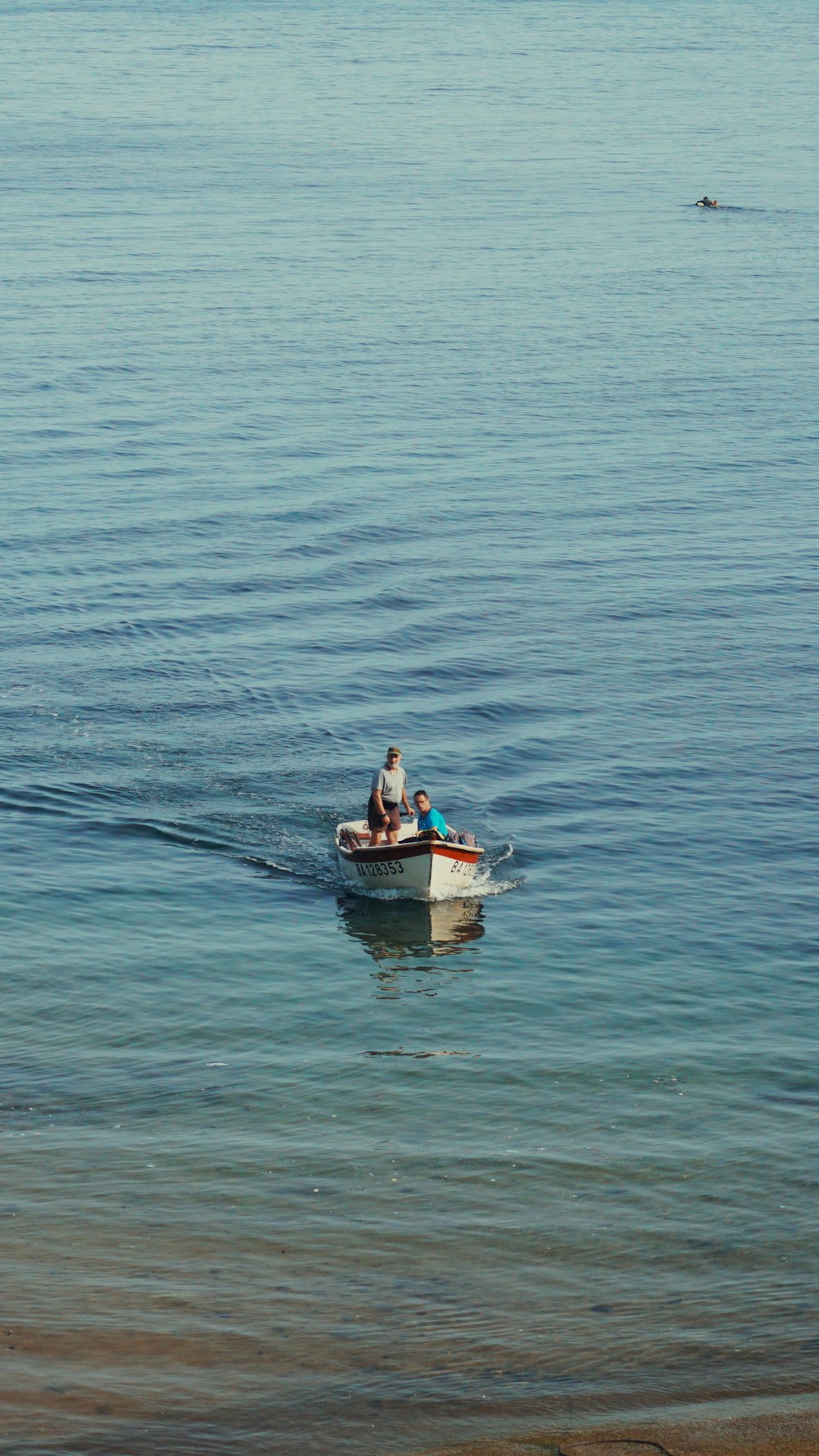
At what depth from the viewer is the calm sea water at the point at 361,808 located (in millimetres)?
14984

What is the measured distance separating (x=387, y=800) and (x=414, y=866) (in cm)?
173

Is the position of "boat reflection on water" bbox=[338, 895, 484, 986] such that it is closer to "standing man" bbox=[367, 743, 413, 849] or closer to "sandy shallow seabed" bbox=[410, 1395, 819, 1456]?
"standing man" bbox=[367, 743, 413, 849]

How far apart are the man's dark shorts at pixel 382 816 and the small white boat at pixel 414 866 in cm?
32

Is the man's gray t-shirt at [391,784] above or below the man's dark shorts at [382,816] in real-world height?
above

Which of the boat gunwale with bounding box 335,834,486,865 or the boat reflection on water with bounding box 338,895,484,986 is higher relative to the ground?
the boat gunwale with bounding box 335,834,486,865

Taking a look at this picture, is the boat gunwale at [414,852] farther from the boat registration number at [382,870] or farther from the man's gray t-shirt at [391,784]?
the man's gray t-shirt at [391,784]

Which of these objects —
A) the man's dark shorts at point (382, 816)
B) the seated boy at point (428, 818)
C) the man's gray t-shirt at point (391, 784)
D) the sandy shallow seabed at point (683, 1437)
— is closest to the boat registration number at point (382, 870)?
the seated boy at point (428, 818)

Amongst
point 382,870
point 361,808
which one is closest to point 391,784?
point 382,870

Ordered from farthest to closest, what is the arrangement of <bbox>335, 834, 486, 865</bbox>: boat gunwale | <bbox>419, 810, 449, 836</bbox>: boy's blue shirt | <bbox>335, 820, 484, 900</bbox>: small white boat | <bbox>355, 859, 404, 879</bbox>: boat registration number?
<bbox>419, 810, 449, 836</bbox>: boy's blue shirt, <bbox>355, 859, 404, 879</bbox>: boat registration number, <bbox>335, 820, 484, 900</bbox>: small white boat, <bbox>335, 834, 486, 865</bbox>: boat gunwale

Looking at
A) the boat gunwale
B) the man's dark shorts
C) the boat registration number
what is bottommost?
the boat registration number

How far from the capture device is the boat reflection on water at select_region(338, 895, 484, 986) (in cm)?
2514

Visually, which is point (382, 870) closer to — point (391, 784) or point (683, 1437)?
point (391, 784)

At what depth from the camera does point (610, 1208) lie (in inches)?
677

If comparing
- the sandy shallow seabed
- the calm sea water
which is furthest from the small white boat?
the sandy shallow seabed
